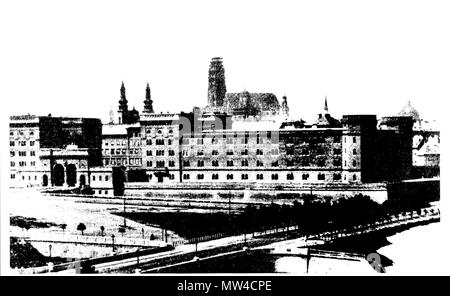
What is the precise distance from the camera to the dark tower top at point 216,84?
20812mm

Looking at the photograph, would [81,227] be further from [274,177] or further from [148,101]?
[274,177]

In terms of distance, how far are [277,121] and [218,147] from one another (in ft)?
9.70

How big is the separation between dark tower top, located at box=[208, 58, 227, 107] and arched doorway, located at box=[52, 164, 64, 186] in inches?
234

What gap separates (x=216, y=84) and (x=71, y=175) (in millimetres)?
7462

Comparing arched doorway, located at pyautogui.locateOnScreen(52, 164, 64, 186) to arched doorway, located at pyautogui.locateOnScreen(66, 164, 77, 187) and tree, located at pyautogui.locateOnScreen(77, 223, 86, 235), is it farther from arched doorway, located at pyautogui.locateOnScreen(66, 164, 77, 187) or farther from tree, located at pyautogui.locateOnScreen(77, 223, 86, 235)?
tree, located at pyautogui.locateOnScreen(77, 223, 86, 235)

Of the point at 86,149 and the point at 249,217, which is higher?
the point at 86,149

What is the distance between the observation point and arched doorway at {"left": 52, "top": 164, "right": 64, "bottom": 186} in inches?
1085

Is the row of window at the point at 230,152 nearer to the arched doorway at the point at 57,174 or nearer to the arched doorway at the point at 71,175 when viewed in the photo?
the arched doorway at the point at 57,174

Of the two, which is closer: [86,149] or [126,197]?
[126,197]

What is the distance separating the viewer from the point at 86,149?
99.8ft

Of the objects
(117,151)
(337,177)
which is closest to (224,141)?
(337,177)
